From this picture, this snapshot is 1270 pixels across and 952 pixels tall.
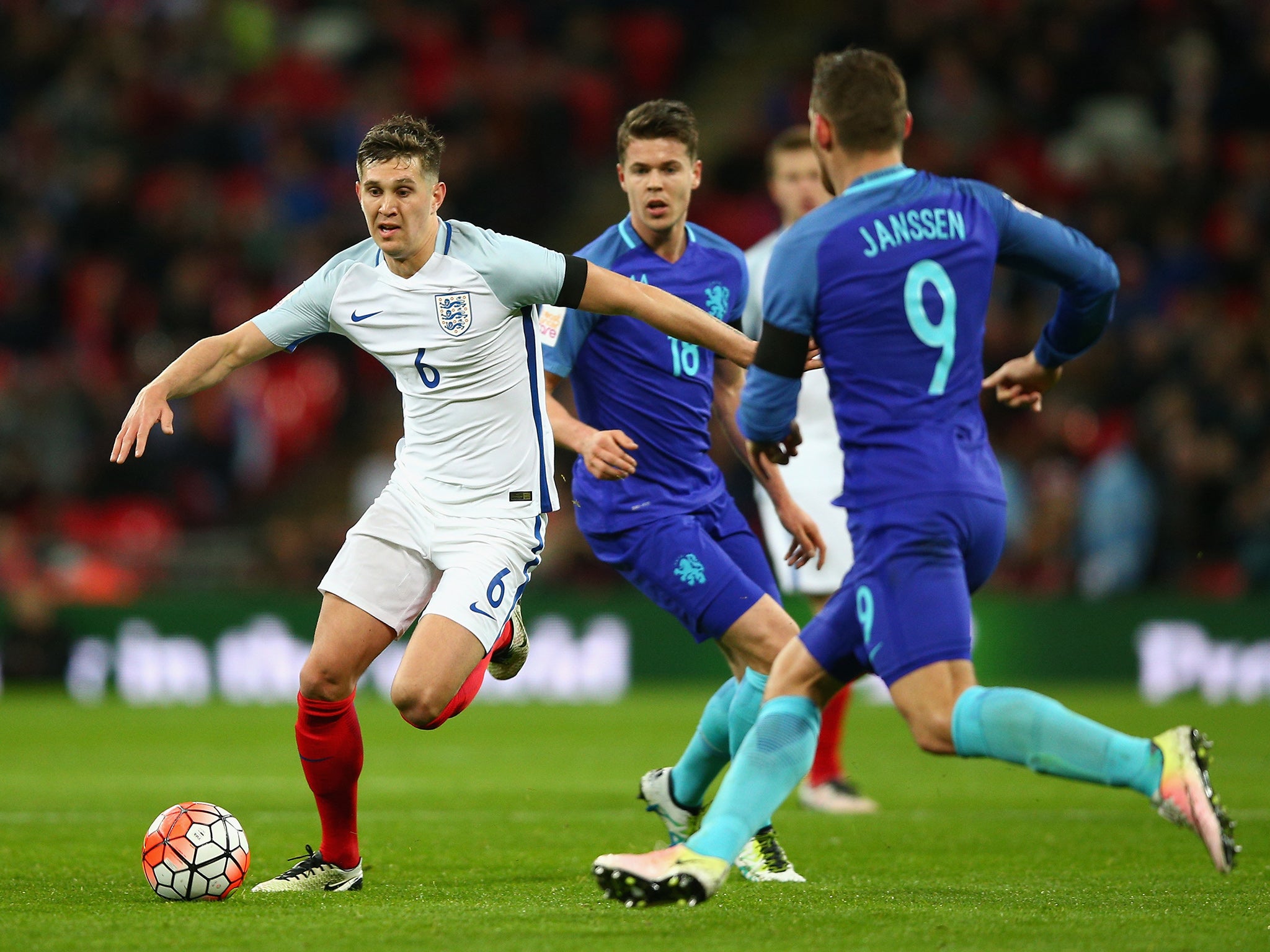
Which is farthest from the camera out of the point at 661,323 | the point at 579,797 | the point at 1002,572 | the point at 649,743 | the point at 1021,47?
the point at 1021,47

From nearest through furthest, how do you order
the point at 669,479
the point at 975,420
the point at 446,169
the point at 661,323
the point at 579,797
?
the point at 975,420 → the point at 661,323 → the point at 669,479 → the point at 579,797 → the point at 446,169

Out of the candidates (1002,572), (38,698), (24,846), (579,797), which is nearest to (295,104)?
(38,698)

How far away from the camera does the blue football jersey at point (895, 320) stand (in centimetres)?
460

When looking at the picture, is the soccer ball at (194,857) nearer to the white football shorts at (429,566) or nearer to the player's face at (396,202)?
the white football shorts at (429,566)

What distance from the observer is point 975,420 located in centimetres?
476

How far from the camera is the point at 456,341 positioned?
598 cm

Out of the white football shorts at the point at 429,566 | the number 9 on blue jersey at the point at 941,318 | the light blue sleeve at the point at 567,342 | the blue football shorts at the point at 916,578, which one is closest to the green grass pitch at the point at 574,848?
the blue football shorts at the point at 916,578

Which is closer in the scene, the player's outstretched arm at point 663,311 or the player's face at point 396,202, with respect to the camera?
the player's outstretched arm at point 663,311

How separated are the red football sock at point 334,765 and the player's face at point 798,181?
339cm

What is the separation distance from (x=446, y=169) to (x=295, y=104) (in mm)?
2469

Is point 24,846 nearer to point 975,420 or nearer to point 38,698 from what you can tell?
point 975,420

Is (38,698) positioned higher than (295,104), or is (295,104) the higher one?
(295,104)

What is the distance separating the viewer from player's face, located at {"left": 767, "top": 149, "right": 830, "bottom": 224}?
26.3ft

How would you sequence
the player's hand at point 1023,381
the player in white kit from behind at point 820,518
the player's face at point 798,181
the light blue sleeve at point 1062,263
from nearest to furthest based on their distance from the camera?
1. the light blue sleeve at point 1062,263
2. the player's hand at point 1023,381
3. the player's face at point 798,181
4. the player in white kit from behind at point 820,518
